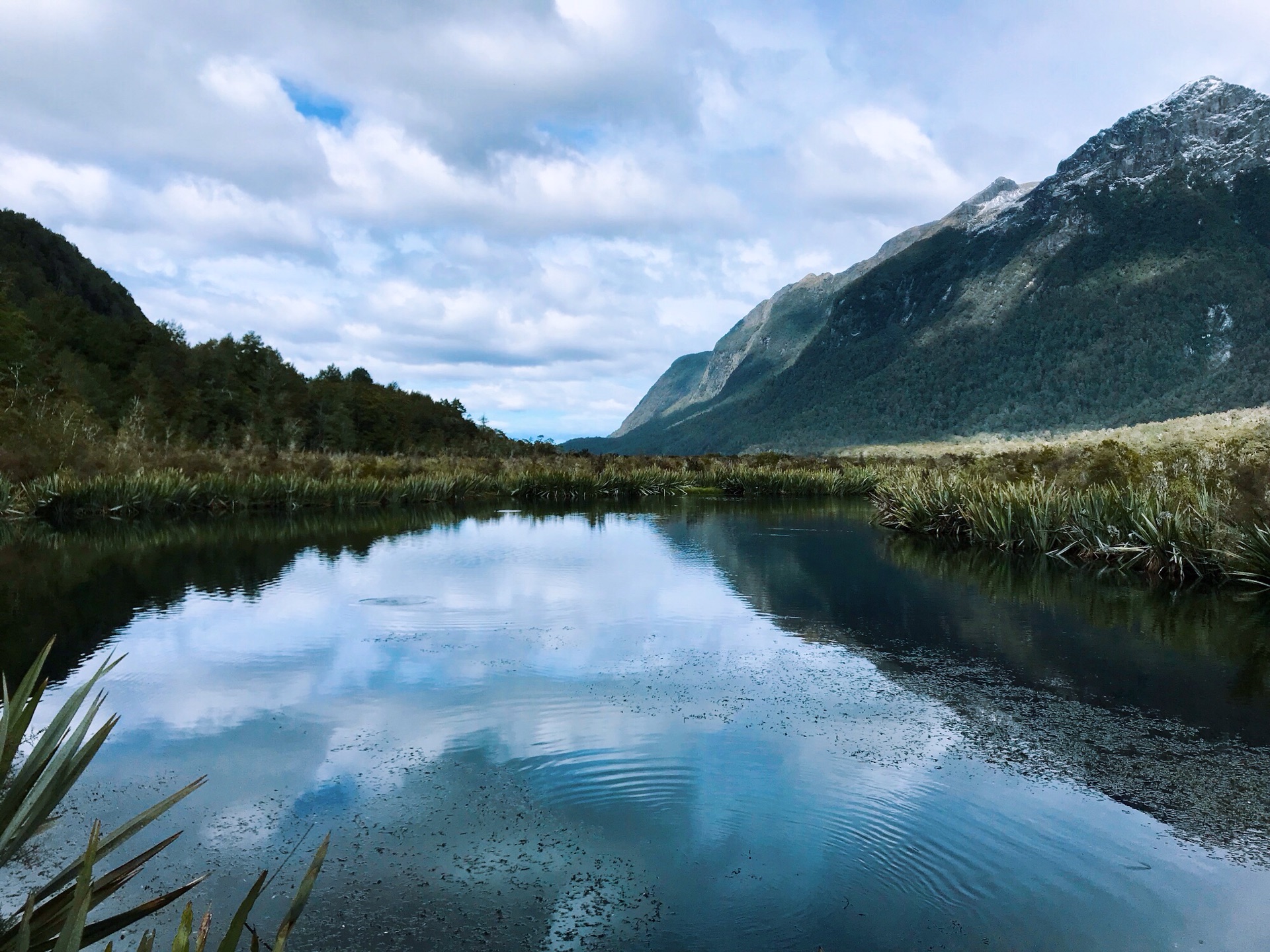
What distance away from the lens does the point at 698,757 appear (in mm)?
4867

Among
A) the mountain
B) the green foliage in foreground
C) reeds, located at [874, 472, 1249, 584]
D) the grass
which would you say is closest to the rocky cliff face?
the mountain

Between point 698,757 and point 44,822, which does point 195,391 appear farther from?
point 44,822

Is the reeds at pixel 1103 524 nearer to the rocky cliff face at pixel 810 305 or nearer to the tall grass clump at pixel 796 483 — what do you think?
the tall grass clump at pixel 796 483

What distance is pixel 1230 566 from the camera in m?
11.1

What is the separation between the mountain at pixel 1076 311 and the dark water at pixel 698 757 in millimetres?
87426

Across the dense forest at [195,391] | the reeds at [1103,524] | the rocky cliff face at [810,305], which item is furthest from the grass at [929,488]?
the rocky cliff face at [810,305]

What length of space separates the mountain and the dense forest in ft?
196

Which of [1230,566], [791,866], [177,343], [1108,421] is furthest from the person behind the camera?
[1108,421]

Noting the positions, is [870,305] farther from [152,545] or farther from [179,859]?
[179,859]

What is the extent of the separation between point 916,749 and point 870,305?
142092 millimetres

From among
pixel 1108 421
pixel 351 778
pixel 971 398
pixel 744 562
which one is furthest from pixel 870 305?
pixel 351 778

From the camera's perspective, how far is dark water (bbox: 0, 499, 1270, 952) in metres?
3.27

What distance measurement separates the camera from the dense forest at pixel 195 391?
3275cm

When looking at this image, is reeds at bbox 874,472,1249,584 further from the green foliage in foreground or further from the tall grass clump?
the tall grass clump
